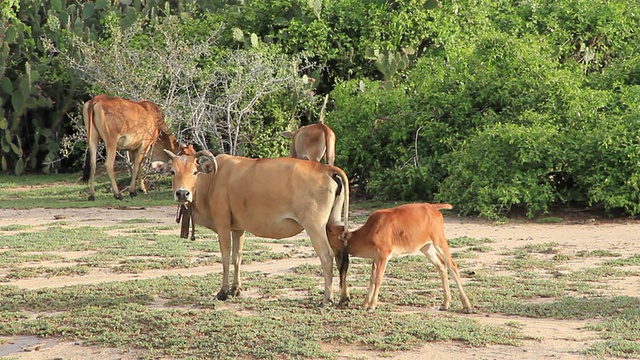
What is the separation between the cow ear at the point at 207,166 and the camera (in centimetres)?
873

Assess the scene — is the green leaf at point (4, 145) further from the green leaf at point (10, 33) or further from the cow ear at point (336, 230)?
the cow ear at point (336, 230)

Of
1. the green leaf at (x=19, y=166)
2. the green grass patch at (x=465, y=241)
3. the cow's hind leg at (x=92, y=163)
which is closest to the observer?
the green grass patch at (x=465, y=241)

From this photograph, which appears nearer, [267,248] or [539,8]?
[267,248]

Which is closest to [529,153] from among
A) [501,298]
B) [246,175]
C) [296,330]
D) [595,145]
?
[595,145]

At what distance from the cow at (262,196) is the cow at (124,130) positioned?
26.0 feet

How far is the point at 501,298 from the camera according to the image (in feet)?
29.6

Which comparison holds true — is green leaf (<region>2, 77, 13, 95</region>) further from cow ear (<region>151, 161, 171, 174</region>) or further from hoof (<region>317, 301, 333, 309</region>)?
hoof (<region>317, 301, 333, 309</region>)

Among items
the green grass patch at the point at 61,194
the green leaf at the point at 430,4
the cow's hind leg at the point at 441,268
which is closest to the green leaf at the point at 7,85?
the green grass patch at the point at 61,194

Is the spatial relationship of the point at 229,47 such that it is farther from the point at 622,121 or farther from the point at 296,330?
the point at 296,330

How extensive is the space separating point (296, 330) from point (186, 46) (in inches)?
468

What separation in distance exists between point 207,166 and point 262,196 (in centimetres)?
55

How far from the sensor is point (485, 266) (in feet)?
35.8

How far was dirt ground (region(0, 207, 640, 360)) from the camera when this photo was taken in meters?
7.30

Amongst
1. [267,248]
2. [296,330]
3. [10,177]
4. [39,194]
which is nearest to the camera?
[296,330]
